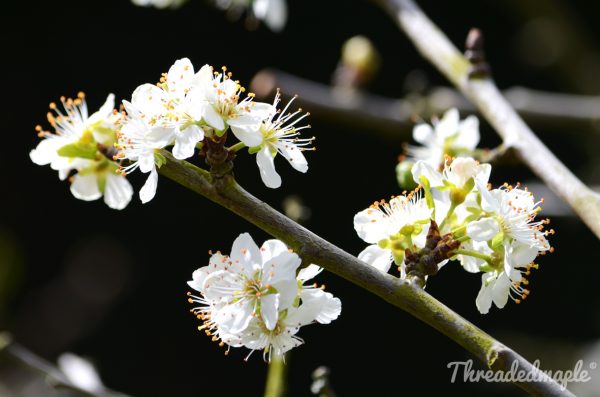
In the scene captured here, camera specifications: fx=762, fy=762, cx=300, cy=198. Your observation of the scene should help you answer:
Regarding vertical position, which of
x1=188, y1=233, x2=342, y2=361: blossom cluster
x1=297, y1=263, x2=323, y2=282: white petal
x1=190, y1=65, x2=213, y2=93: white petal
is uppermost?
x1=190, y1=65, x2=213, y2=93: white petal

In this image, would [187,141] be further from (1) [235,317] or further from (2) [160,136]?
(1) [235,317]

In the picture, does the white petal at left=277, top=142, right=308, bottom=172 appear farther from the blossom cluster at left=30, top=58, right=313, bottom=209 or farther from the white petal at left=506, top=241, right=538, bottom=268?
the white petal at left=506, top=241, right=538, bottom=268

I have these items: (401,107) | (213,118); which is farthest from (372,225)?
(401,107)

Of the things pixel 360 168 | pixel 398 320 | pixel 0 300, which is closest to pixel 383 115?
pixel 360 168

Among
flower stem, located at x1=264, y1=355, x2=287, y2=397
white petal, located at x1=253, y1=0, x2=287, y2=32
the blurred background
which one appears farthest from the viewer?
the blurred background

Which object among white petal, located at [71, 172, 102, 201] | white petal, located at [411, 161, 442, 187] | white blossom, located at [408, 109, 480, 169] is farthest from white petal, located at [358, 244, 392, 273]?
white blossom, located at [408, 109, 480, 169]

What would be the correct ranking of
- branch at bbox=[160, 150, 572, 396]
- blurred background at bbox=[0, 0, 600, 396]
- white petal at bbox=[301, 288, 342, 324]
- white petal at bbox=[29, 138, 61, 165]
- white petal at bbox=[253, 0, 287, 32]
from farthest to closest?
blurred background at bbox=[0, 0, 600, 396] → white petal at bbox=[253, 0, 287, 32] → white petal at bbox=[29, 138, 61, 165] → white petal at bbox=[301, 288, 342, 324] → branch at bbox=[160, 150, 572, 396]
